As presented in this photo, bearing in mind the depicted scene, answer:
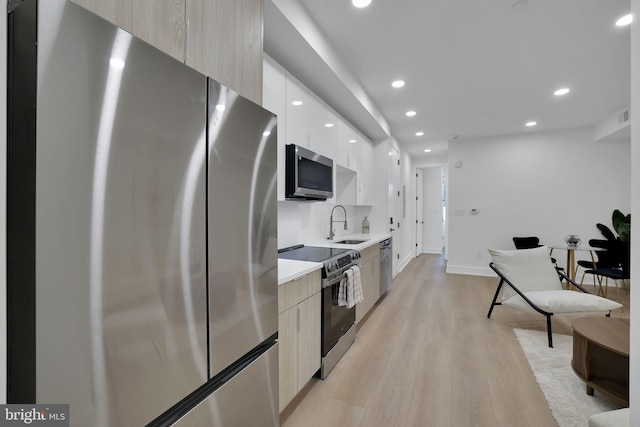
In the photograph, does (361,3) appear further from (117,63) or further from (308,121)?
(117,63)

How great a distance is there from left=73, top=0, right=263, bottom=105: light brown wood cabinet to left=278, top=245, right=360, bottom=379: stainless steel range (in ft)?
4.17

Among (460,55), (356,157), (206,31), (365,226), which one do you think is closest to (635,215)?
(206,31)

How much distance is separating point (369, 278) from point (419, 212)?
5499 mm

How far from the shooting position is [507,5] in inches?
80.4

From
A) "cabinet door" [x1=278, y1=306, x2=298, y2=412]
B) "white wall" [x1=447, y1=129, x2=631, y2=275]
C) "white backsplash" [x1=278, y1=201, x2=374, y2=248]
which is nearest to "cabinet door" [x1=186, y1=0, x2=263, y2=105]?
"cabinet door" [x1=278, y1=306, x2=298, y2=412]

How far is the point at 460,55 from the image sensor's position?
272cm

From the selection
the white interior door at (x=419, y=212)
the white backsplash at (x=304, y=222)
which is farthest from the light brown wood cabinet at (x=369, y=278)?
the white interior door at (x=419, y=212)

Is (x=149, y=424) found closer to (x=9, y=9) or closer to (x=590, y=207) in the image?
(x=9, y=9)

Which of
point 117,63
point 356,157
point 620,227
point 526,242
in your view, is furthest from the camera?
point 526,242

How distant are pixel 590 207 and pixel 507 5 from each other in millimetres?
4695

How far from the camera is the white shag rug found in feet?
5.97

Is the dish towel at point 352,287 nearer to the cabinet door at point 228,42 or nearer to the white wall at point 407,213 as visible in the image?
the cabinet door at point 228,42

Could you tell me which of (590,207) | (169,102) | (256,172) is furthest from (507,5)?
(590,207)

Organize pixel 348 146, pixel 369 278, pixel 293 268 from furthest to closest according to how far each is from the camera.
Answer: pixel 348 146 < pixel 369 278 < pixel 293 268
